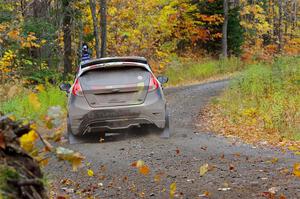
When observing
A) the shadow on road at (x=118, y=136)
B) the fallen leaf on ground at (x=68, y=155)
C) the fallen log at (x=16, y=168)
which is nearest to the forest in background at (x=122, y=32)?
the shadow on road at (x=118, y=136)

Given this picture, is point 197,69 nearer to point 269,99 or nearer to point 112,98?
point 269,99

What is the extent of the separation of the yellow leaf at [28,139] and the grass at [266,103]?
7.89 m

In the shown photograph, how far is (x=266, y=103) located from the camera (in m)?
14.7

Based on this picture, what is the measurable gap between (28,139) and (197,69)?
27.6 m

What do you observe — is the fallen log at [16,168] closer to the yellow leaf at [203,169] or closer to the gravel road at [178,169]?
the gravel road at [178,169]

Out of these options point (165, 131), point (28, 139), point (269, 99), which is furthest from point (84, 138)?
point (28, 139)

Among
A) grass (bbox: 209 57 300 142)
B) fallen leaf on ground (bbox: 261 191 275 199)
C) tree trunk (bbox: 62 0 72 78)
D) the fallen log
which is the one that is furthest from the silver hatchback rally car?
tree trunk (bbox: 62 0 72 78)

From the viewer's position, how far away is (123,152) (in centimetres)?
920

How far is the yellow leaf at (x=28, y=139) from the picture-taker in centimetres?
360

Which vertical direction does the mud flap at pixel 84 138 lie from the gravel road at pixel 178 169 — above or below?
below

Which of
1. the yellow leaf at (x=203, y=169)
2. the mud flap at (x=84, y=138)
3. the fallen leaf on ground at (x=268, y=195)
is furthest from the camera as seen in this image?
the mud flap at (x=84, y=138)

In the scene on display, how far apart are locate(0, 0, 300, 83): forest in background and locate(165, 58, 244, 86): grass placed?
1.41 meters

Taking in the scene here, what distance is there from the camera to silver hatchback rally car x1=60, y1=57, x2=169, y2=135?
33.8 feet

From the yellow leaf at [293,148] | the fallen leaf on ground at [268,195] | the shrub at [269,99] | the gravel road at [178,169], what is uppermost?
the fallen leaf on ground at [268,195]
